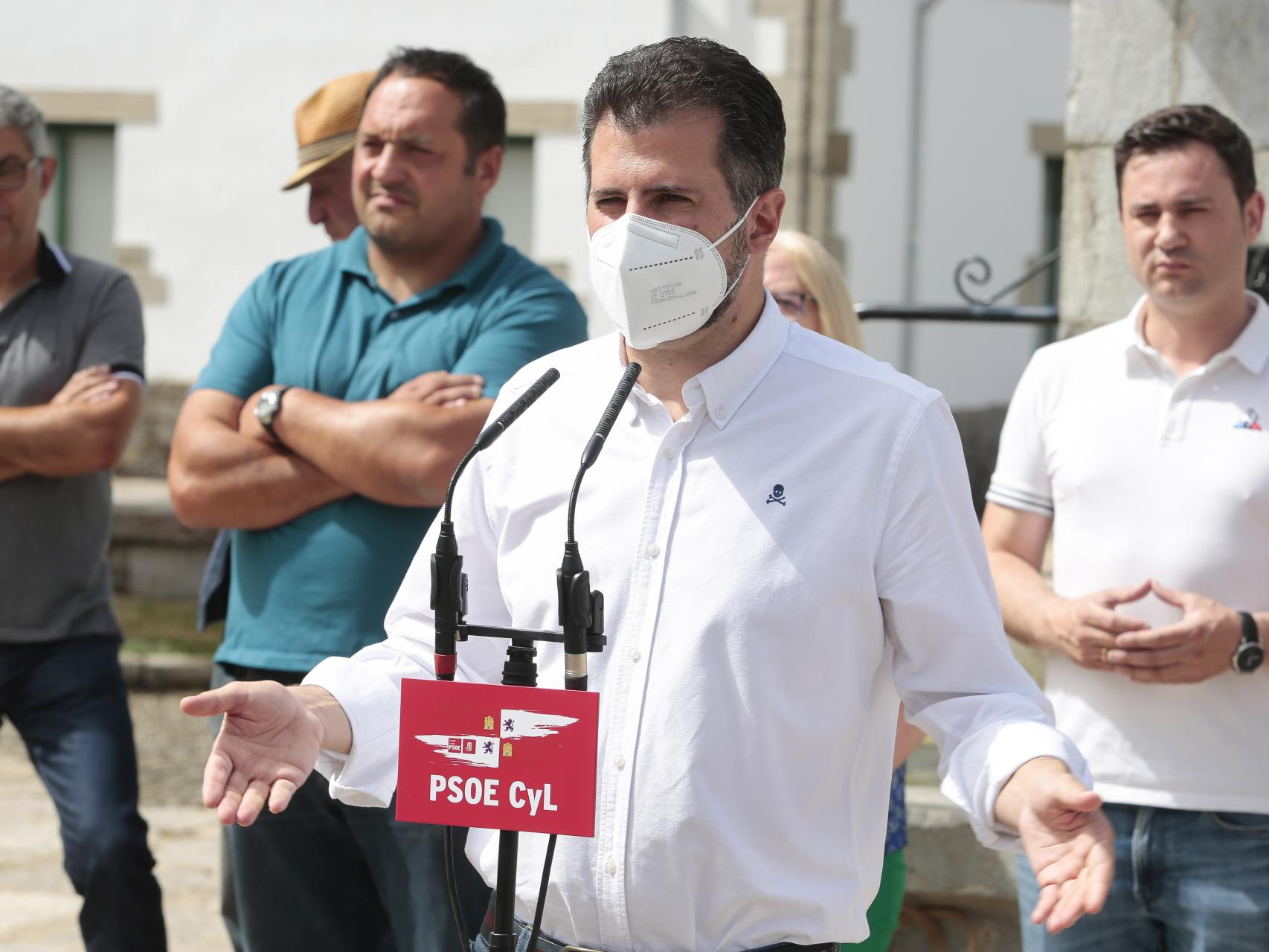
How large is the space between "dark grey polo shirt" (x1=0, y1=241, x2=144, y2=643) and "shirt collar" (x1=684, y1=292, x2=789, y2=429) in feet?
8.15

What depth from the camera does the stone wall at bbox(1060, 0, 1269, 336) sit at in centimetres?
443

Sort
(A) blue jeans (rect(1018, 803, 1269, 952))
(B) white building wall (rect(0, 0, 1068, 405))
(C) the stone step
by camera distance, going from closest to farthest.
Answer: (A) blue jeans (rect(1018, 803, 1269, 952)), (C) the stone step, (B) white building wall (rect(0, 0, 1068, 405))

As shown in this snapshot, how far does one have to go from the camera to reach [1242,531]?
312 cm

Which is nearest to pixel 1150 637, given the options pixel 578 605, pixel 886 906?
pixel 886 906

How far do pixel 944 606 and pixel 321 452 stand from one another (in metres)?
1.67

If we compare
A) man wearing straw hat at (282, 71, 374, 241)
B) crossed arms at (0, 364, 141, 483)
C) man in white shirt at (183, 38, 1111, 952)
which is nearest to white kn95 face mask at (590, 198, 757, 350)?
man in white shirt at (183, 38, 1111, 952)

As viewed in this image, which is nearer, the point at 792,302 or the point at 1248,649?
the point at 1248,649

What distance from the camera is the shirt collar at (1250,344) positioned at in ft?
10.5

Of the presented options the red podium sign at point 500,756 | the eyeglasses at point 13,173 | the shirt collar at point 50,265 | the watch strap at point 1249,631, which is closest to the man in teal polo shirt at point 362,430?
the shirt collar at point 50,265

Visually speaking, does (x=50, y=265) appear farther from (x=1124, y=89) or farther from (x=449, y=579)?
(x=1124, y=89)

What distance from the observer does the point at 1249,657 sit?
3.05 m

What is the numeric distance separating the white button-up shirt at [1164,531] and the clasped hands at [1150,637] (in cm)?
7

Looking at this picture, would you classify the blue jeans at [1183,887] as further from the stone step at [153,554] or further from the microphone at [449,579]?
the stone step at [153,554]

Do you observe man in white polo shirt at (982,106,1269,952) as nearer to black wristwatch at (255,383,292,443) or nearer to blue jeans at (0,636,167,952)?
black wristwatch at (255,383,292,443)
